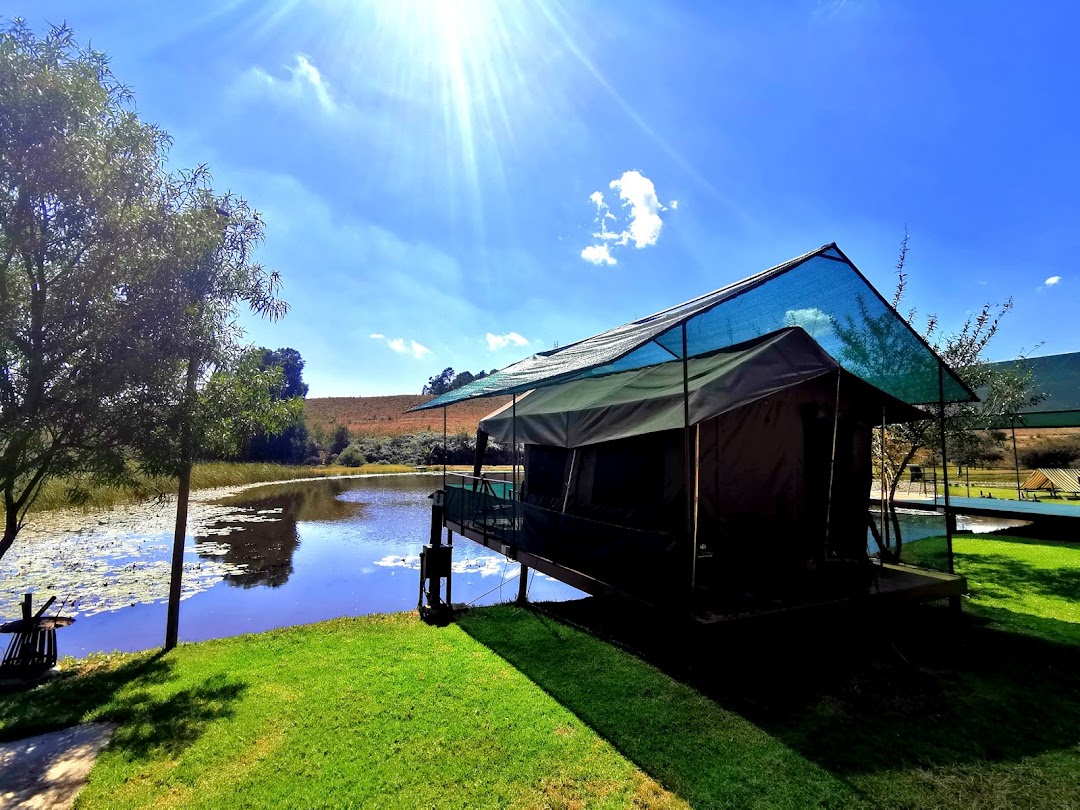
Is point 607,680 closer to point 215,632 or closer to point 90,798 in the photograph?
point 90,798

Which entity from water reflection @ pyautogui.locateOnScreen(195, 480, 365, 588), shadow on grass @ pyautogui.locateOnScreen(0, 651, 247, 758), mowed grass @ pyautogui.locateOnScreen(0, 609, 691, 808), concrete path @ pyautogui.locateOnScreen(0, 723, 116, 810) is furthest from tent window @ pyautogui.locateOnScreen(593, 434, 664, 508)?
water reflection @ pyautogui.locateOnScreen(195, 480, 365, 588)

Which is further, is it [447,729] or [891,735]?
[447,729]

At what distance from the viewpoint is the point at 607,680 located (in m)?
5.37

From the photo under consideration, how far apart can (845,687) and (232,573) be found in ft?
39.0

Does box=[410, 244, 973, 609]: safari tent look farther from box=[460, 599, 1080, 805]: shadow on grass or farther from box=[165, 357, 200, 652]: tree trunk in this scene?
box=[165, 357, 200, 652]: tree trunk

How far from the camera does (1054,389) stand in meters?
15.4

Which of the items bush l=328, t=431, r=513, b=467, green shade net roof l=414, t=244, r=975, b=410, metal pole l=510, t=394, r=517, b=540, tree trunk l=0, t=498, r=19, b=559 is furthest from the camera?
bush l=328, t=431, r=513, b=467

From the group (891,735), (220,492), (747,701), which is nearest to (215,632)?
(747,701)

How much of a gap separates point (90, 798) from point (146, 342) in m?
3.45

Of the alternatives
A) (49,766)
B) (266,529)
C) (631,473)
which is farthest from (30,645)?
(266,529)

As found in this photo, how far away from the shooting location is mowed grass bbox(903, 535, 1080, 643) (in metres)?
6.66

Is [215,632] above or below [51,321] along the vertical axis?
below

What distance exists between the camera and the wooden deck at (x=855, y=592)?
478 centimetres

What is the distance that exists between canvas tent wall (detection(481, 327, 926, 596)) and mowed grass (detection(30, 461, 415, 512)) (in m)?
11.9
